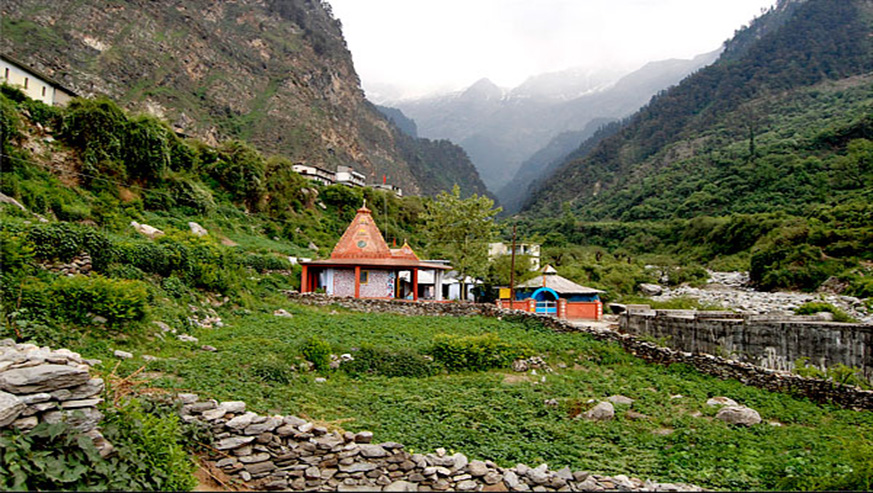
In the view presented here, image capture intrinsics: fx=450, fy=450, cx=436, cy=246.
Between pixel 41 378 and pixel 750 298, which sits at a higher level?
pixel 41 378

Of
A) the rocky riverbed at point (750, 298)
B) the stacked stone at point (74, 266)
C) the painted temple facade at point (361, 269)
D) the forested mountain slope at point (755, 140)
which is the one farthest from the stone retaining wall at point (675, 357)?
the forested mountain slope at point (755, 140)

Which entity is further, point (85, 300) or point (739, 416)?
point (85, 300)

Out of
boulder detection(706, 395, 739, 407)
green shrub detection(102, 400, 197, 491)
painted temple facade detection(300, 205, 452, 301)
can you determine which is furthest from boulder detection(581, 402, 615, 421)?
painted temple facade detection(300, 205, 452, 301)

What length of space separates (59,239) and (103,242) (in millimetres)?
1306

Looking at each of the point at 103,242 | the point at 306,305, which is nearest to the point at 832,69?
the point at 306,305

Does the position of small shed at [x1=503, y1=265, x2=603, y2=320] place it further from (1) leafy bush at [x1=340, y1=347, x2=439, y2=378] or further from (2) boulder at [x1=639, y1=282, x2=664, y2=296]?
(1) leafy bush at [x1=340, y1=347, x2=439, y2=378]

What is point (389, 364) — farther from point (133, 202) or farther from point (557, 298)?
point (133, 202)

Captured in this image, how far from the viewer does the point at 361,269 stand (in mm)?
23312

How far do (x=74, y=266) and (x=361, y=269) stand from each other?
13.0m

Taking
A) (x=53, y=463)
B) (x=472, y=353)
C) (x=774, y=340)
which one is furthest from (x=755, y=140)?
(x=53, y=463)

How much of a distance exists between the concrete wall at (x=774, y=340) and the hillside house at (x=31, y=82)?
33290 millimetres

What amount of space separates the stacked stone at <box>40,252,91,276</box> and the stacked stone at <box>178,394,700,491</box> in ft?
24.8

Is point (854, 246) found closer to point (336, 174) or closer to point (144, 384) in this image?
point (144, 384)

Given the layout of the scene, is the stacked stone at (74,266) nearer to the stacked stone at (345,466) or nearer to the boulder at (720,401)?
the stacked stone at (345,466)
